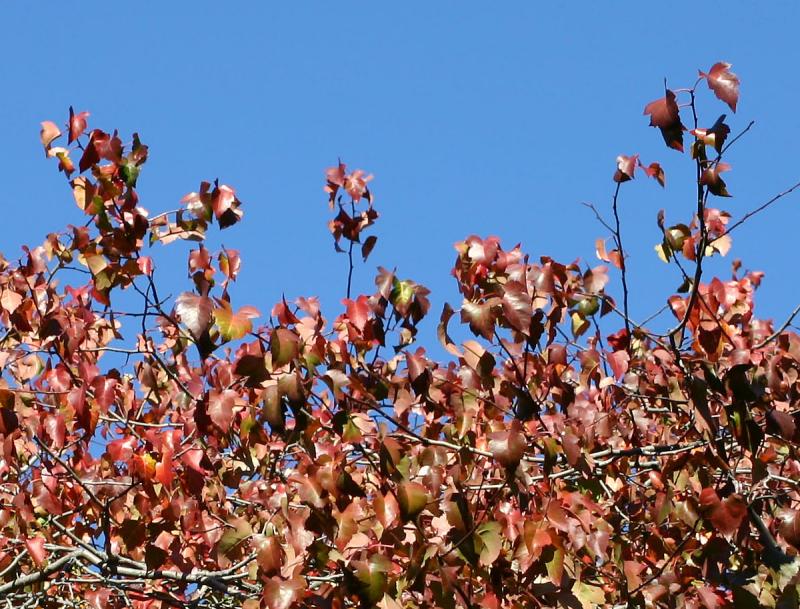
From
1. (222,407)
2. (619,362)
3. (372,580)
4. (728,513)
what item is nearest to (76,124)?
(222,407)

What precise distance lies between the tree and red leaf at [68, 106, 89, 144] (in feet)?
0.04

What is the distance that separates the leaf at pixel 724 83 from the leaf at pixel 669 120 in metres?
0.10

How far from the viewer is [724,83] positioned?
286cm

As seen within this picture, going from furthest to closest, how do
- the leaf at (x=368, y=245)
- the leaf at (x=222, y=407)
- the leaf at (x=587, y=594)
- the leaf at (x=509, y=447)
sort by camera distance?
A: the leaf at (x=368, y=245) → the leaf at (x=587, y=594) → the leaf at (x=222, y=407) → the leaf at (x=509, y=447)

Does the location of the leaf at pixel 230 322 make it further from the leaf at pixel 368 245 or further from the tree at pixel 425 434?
the leaf at pixel 368 245

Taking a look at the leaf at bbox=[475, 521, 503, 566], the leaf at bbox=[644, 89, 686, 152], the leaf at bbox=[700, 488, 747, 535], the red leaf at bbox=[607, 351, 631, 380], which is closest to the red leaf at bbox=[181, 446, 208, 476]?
the leaf at bbox=[475, 521, 503, 566]

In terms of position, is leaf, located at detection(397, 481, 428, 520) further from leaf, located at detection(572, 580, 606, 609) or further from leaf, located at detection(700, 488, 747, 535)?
leaf, located at detection(700, 488, 747, 535)

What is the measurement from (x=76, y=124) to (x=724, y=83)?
2001mm

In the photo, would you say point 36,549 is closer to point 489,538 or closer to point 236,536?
point 236,536

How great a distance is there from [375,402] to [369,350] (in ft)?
1.12

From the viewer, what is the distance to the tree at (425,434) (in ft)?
10.8

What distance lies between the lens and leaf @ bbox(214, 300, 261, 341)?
10.7 feet

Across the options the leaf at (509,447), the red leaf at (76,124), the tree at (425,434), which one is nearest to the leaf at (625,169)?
the tree at (425,434)

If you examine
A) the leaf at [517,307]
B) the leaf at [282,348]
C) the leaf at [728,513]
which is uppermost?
the leaf at [282,348]
